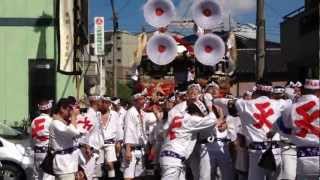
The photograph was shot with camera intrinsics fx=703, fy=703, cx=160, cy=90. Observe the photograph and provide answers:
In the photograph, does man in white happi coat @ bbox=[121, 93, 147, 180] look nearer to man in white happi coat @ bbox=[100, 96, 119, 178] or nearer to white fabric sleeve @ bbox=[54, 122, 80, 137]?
man in white happi coat @ bbox=[100, 96, 119, 178]

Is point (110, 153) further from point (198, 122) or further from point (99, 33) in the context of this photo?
point (99, 33)

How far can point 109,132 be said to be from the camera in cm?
1474

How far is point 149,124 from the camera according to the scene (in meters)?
14.3

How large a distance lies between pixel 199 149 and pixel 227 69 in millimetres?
5568

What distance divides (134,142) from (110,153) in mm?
1423

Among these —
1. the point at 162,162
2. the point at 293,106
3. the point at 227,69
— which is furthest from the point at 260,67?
the point at 293,106

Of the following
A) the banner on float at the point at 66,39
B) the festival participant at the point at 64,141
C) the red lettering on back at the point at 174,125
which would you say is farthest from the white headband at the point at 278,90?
the banner on float at the point at 66,39

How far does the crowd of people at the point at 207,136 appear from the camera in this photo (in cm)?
890

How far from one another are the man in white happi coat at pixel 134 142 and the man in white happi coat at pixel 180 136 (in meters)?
2.85

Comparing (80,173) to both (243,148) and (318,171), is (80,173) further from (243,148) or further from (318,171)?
(318,171)

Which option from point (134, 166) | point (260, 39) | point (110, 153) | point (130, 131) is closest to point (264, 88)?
point (130, 131)

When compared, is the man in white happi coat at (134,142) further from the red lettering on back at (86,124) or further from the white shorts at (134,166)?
the red lettering on back at (86,124)

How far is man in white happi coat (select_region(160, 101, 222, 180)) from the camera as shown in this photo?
1032 cm

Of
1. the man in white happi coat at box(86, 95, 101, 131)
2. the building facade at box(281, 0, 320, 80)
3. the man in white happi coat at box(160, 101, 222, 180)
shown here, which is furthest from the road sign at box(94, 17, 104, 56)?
the man in white happi coat at box(160, 101, 222, 180)
